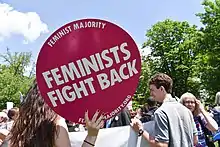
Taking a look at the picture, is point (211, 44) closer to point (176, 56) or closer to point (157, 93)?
point (176, 56)

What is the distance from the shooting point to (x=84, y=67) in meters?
2.51

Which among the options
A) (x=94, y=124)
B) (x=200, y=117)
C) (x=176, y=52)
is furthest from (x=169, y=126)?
(x=176, y=52)

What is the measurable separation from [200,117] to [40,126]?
365 cm

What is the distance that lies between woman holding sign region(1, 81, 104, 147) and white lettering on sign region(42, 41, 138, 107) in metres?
0.13

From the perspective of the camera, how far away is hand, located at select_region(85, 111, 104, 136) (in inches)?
94.2

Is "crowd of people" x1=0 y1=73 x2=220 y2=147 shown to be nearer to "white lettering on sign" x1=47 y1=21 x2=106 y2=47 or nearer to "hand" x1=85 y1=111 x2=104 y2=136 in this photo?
"hand" x1=85 y1=111 x2=104 y2=136

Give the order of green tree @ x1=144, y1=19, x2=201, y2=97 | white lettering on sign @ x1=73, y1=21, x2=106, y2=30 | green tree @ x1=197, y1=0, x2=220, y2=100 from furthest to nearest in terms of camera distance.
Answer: green tree @ x1=144, y1=19, x2=201, y2=97, green tree @ x1=197, y1=0, x2=220, y2=100, white lettering on sign @ x1=73, y1=21, x2=106, y2=30

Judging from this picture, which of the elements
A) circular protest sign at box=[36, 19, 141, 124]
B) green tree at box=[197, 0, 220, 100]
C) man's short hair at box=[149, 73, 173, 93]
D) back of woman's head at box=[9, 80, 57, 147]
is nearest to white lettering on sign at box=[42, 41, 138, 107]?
circular protest sign at box=[36, 19, 141, 124]

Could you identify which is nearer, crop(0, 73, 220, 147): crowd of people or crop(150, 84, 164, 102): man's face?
crop(0, 73, 220, 147): crowd of people

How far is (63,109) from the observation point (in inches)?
97.8

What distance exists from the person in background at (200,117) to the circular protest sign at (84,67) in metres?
3.08

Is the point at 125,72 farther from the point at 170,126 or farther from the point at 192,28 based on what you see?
the point at 192,28

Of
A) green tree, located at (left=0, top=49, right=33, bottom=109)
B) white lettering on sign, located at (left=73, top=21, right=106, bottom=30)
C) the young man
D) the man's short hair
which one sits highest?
green tree, located at (left=0, top=49, right=33, bottom=109)

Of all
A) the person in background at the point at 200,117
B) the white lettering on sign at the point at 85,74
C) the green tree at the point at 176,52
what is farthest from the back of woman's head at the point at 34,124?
the green tree at the point at 176,52
